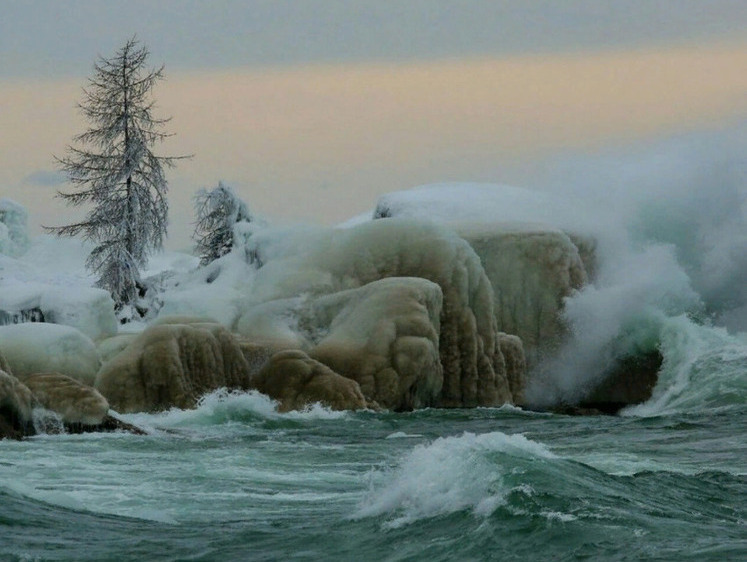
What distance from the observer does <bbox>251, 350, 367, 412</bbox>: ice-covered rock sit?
31156mm

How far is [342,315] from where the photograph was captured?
34.3 metres

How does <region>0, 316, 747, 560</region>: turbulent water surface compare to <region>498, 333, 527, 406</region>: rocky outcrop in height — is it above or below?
below

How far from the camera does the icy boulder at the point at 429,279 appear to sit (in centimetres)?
3512

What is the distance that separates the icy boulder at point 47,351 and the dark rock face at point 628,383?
13.3 meters

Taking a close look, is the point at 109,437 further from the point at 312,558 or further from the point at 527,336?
the point at 527,336

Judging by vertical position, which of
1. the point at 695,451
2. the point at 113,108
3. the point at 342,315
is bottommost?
the point at 695,451

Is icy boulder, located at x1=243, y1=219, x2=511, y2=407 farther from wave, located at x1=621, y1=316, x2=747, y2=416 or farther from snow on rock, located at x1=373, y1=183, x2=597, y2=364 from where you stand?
wave, located at x1=621, y1=316, x2=747, y2=416

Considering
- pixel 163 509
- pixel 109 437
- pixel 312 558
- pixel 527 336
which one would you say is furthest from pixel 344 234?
pixel 312 558

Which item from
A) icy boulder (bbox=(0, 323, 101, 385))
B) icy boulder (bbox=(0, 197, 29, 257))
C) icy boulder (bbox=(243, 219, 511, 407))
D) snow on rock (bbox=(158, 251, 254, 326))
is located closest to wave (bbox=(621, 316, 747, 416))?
icy boulder (bbox=(243, 219, 511, 407))

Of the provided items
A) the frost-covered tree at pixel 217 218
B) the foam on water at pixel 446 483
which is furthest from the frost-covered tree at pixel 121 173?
the foam on water at pixel 446 483

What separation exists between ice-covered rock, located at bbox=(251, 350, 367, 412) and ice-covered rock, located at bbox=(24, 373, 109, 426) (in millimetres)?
5473

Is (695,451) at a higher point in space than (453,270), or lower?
lower

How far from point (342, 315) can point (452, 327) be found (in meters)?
2.51

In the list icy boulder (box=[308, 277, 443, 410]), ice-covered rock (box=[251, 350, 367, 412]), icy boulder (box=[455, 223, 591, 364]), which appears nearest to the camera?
ice-covered rock (box=[251, 350, 367, 412])
